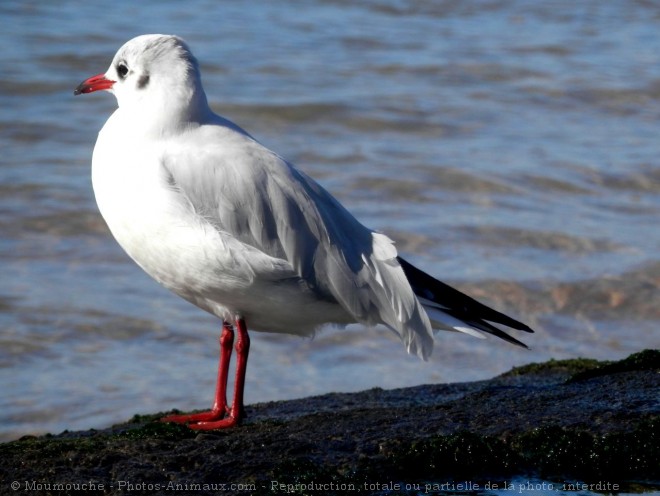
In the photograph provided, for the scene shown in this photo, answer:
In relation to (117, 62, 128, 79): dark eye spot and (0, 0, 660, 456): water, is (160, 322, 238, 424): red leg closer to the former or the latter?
(117, 62, 128, 79): dark eye spot

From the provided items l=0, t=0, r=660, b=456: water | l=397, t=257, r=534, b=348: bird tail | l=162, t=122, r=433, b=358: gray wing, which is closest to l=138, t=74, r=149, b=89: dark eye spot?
l=162, t=122, r=433, b=358: gray wing

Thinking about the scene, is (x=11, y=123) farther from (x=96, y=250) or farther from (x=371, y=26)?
(x=371, y=26)

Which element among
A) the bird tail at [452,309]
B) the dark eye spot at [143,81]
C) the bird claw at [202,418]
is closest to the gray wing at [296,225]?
the bird tail at [452,309]

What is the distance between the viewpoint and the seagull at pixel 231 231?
15.3 feet

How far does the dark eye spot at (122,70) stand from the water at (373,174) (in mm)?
2472

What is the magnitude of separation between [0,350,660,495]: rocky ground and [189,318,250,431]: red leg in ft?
0.66

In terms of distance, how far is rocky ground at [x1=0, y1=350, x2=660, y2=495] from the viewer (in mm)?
3742

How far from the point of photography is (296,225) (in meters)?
4.84

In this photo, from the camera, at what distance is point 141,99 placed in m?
4.95

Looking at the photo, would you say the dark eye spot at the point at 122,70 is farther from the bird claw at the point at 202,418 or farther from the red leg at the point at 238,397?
the bird claw at the point at 202,418

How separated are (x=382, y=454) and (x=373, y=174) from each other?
6.87 meters

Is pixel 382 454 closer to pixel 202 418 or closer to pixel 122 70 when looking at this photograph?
pixel 202 418

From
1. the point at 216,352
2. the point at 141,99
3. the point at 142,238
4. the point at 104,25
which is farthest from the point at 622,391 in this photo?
the point at 104,25

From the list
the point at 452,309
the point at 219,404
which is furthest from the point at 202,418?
the point at 452,309
